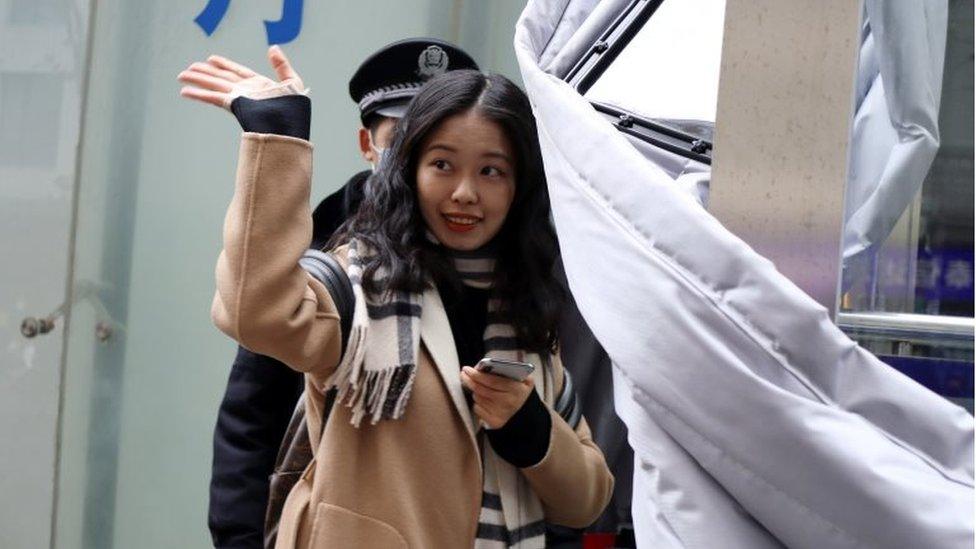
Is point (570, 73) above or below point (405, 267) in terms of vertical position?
above

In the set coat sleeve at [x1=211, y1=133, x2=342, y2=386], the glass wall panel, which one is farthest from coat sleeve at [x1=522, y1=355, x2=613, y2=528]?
the glass wall panel

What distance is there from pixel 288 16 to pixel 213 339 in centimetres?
101

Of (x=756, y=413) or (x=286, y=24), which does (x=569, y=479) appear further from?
(x=286, y=24)

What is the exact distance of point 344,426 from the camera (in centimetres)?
237

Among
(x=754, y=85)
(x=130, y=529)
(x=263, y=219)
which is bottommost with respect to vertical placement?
(x=130, y=529)

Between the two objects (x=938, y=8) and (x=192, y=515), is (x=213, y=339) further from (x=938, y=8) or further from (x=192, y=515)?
(x=938, y=8)

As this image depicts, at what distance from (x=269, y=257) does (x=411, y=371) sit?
0.33m

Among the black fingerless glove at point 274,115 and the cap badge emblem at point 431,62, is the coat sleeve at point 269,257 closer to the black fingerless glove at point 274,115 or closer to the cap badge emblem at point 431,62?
the black fingerless glove at point 274,115

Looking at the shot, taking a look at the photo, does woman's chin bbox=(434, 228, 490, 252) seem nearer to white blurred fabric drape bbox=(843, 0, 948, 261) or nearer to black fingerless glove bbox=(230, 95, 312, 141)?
black fingerless glove bbox=(230, 95, 312, 141)

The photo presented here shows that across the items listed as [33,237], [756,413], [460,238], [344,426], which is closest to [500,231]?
[460,238]

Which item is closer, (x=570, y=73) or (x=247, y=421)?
(x=570, y=73)

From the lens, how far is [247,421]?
8.92 ft

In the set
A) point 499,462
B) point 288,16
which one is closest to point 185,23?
point 288,16

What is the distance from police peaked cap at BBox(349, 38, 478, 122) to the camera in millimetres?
3039
